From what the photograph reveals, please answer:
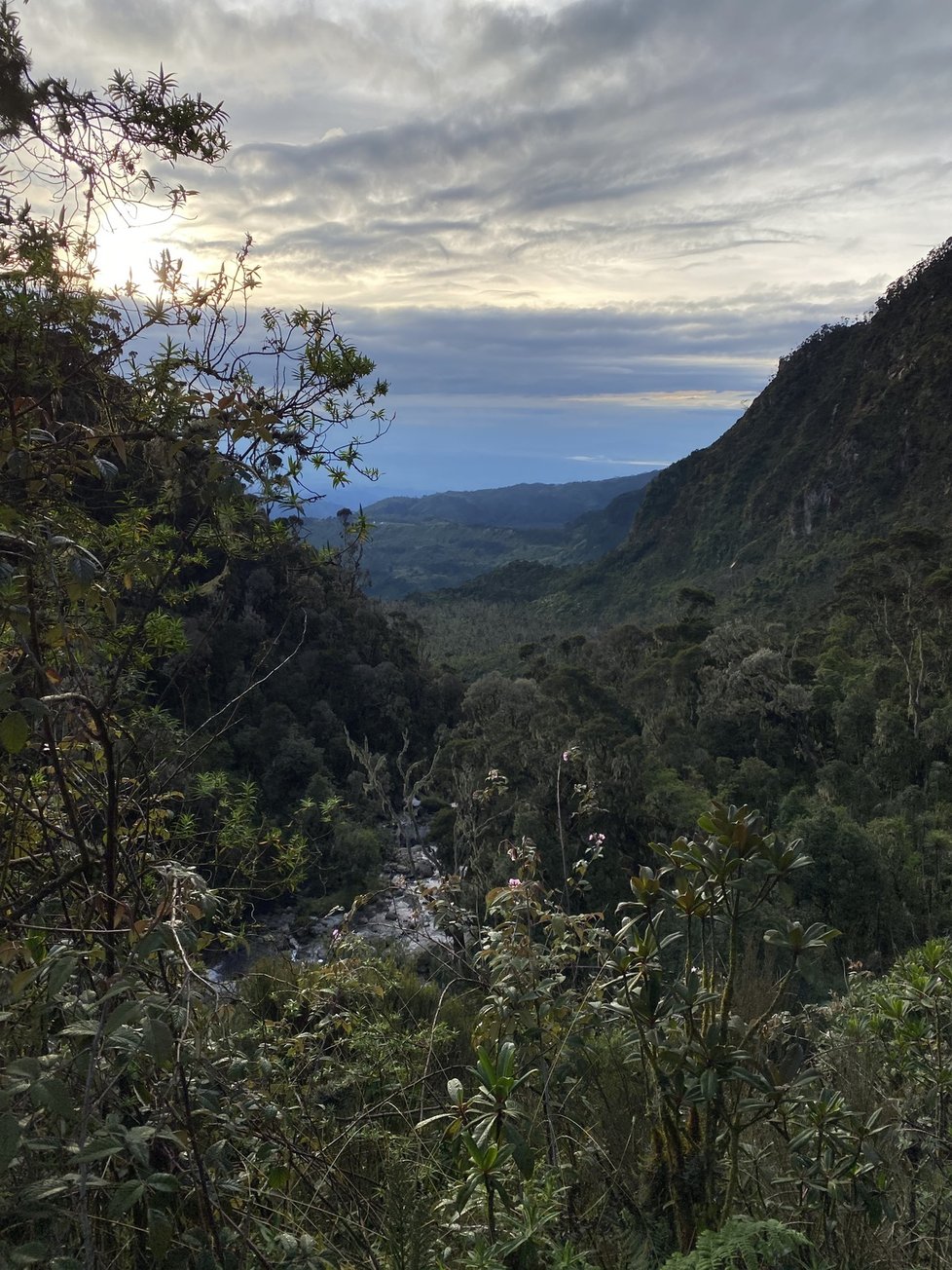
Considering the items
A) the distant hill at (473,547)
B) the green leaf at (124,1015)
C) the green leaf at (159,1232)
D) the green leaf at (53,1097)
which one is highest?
the distant hill at (473,547)

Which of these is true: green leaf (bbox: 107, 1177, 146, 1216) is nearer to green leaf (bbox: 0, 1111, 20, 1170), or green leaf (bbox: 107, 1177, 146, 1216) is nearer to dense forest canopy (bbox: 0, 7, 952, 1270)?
dense forest canopy (bbox: 0, 7, 952, 1270)

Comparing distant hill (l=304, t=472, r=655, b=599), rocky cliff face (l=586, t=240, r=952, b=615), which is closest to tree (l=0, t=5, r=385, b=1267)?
rocky cliff face (l=586, t=240, r=952, b=615)

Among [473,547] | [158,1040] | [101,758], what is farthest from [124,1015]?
[473,547]

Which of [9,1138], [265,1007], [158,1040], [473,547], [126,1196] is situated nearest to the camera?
[9,1138]

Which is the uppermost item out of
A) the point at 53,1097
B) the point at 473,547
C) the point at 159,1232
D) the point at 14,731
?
the point at 473,547

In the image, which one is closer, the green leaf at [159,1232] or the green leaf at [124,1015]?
the green leaf at [124,1015]

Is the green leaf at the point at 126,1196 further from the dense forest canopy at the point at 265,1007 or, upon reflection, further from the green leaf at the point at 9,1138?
the green leaf at the point at 9,1138

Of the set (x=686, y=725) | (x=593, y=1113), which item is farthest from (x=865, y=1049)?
(x=686, y=725)

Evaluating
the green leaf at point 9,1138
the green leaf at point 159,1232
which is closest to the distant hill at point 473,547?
the green leaf at point 159,1232

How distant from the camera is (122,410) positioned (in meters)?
2.37

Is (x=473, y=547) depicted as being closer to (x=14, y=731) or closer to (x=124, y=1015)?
(x=14, y=731)

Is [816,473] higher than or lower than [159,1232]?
higher

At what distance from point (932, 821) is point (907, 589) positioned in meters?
11.4

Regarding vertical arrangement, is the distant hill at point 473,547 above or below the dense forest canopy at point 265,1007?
above
